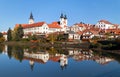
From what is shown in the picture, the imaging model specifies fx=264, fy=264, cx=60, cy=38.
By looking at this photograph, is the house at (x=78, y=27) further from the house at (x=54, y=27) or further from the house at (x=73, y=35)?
the house at (x=73, y=35)

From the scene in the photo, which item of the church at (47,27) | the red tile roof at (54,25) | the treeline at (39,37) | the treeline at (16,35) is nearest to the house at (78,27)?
the church at (47,27)

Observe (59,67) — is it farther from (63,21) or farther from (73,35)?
(63,21)

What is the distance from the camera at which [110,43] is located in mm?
52219

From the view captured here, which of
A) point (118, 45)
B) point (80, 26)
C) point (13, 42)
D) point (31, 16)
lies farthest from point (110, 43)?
point (31, 16)

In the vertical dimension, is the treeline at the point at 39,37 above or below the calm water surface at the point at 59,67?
above

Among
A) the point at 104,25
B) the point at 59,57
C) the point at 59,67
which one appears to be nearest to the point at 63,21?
the point at 104,25

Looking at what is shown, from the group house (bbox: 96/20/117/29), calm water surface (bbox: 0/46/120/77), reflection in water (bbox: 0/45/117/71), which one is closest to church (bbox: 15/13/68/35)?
house (bbox: 96/20/117/29)

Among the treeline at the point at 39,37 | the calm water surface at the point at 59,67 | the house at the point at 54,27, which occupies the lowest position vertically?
the calm water surface at the point at 59,67

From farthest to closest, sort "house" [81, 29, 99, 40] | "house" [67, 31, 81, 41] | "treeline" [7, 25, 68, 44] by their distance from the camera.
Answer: "house" [67, 31, 81, 41] < "house" [81, 29, 99, 40] < "treeline" [7, 25, 68, 44]

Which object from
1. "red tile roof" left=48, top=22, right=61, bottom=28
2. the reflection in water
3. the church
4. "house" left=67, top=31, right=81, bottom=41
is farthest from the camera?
"red tile roof" left=48, top=22, right=61, bottom=28

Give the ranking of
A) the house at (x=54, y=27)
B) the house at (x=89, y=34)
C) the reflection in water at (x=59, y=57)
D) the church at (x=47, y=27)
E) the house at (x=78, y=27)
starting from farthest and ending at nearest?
1. the house at (x=78, y=27)
2. the house at (x=54, y=27)
3. the church at (x=47, y=27)
4. the house at (x=89, y=34)
5. the reflection in water at (x=59, y=57)

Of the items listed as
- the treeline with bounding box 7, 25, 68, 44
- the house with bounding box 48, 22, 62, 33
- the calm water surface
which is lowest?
the calm water surface

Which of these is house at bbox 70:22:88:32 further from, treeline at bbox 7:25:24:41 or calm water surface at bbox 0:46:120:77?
calm water surface at bbox 0:46:120:77

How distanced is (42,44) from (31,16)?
42035 millimetres
